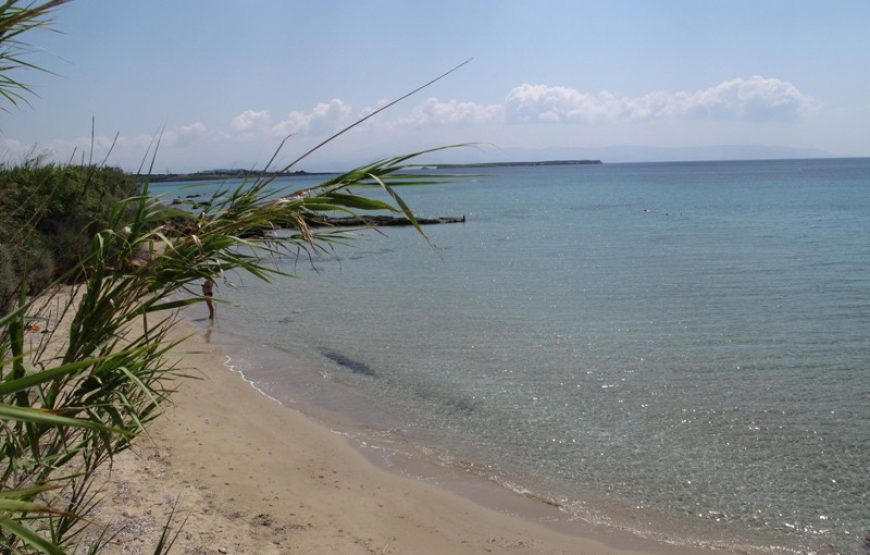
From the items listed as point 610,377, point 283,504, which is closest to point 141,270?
point 283,504

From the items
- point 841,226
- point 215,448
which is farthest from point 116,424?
point 841,226

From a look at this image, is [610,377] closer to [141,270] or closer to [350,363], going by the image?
[350,363]

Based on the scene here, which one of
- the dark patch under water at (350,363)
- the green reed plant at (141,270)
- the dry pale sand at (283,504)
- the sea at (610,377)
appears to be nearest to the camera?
the green reed plant at (141,270)

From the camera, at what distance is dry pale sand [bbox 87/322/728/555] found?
19.5 ft

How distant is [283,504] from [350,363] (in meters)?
6.00

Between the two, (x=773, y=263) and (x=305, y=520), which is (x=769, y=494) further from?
(x=773, y=263)

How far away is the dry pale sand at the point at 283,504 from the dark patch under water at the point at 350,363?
3179 mm

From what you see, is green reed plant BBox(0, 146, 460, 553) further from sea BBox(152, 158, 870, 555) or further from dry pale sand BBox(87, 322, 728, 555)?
dry pale sand BBox(87, 322, 728, 555)

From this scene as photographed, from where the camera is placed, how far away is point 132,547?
202 inches

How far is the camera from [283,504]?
269 inches

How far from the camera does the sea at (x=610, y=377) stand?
24.5ft

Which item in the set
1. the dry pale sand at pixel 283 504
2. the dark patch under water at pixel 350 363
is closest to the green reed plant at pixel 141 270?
the dry pale sand at pixel 283 504

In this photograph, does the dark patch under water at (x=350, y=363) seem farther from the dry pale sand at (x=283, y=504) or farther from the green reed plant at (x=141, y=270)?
the green reed plant at (x=141, y=270)

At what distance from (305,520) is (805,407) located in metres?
6.98
